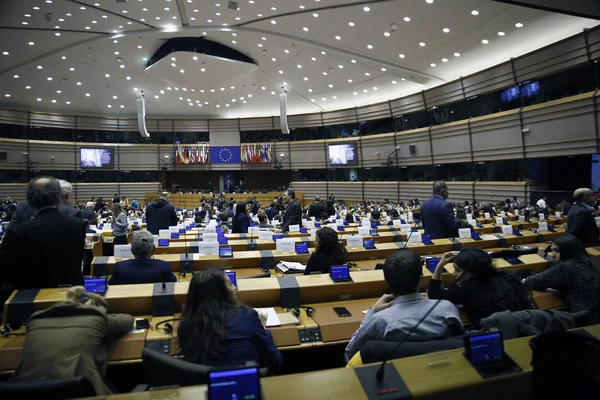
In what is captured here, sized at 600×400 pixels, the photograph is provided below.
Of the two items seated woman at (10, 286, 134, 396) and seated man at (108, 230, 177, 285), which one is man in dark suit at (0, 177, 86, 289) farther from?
seated woman at (10, 286, 134, 396)

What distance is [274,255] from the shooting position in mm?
5242

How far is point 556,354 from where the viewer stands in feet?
4.68

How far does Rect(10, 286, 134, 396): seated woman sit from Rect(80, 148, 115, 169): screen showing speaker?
26169 millimetres

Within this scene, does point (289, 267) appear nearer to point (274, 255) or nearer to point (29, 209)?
point (274, 255)

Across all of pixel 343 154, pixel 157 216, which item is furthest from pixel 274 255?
pixel 343 154

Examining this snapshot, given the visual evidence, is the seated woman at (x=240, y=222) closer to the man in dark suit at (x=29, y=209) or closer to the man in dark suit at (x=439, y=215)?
the man in dark suit at (x=29, y=209)

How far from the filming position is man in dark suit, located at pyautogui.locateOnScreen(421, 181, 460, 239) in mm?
5617

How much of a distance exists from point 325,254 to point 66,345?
2726 mm

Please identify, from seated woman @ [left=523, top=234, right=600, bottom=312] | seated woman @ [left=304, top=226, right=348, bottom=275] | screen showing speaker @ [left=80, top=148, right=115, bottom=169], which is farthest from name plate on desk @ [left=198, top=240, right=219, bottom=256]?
screen showing speaker @ [left=80, top=148, right=115, bottom=169]

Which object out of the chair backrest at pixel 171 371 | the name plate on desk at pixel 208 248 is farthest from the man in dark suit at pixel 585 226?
the chair backrest at pixel 171 371

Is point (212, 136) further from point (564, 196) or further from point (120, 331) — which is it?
point (120, 331)

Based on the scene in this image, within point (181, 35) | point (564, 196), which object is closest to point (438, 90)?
point (564, 196)

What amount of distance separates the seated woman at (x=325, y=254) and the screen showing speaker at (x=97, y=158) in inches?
991

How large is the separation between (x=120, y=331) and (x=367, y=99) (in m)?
23.3
